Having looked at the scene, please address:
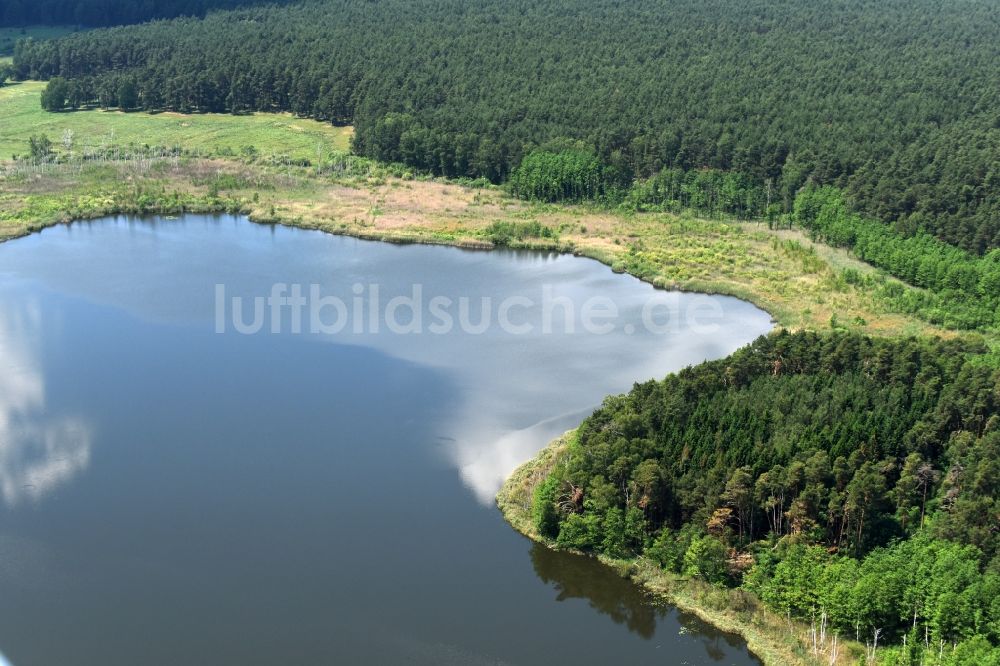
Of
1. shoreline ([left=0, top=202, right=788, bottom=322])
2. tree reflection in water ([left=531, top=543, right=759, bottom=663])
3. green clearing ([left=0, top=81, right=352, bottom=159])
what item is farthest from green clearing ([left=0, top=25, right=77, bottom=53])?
tree reflection in water ([left=531, top=543, right=759, bottom=663])

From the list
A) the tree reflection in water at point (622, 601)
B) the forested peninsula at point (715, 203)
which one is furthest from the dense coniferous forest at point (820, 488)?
the tree reflection in water at point (622, 601)

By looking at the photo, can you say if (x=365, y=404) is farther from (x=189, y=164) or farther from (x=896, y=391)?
(x=189, y=164)

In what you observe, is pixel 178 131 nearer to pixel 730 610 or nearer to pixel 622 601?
pixel 622 601

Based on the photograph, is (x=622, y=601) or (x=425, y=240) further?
(x=425, y=240)

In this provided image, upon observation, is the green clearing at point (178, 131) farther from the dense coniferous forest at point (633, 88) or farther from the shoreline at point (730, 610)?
the shoreline at point (730, 610)

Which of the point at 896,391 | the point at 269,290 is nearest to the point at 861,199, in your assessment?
the point at 896,391

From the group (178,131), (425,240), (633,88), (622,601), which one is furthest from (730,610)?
(178,131)
